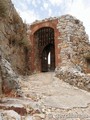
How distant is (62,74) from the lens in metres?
10.8

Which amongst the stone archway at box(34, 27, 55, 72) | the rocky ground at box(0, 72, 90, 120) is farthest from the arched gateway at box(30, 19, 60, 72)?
the rocky ground at box(0, 72, 90, 120)

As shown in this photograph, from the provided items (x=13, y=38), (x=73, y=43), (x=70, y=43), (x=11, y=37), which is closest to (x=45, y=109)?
(x=11, y=37)

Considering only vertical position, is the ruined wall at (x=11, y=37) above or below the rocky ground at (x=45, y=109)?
above

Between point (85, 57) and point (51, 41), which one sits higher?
point (51, 41)

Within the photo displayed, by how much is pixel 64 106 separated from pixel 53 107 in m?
0.33

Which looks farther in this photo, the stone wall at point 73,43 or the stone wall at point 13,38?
the stone wall at point 73,43

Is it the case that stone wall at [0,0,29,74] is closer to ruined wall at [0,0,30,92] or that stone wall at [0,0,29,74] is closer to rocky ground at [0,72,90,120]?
ruined wall at [0,0,30,92]

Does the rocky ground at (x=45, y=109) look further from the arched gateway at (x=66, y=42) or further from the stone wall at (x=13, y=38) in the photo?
the arched gateway at (x=66, y=42)

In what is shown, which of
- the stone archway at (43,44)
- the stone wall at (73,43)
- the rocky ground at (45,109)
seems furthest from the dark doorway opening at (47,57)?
the rocky ground at (45,109)

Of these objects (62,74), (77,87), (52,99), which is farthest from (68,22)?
(52,99)

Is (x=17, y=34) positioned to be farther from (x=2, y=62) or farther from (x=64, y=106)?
(x=64, y=106)

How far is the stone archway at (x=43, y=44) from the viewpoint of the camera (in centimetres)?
1736

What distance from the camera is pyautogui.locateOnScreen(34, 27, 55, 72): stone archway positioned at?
17.4m

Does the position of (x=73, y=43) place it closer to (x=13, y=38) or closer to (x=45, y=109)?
(x=13, y=38)
